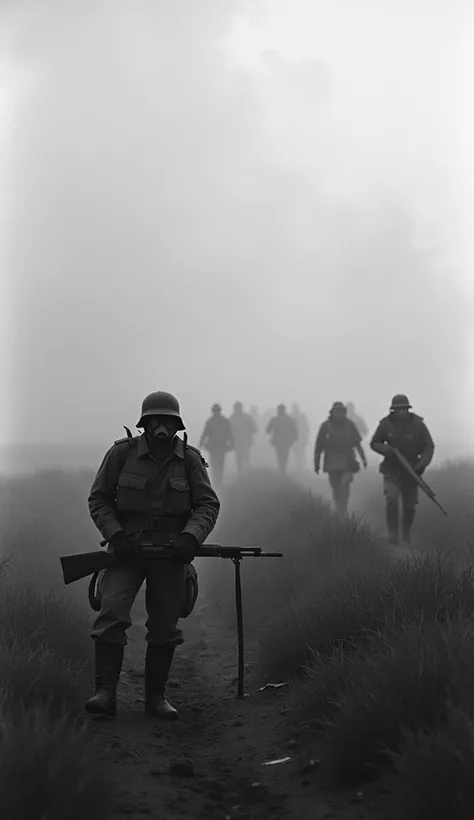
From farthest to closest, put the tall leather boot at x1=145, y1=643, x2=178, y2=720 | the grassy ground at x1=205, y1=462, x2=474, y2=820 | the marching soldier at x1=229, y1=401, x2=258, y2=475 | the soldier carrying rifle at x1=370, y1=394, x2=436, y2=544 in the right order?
1. the marching soldier at x1=229, y1=401, x2=258, y2=475
2. the soldier carrying rifle at x1=370, y1=394, x2=436, y2=544
3. the tall leather boot at x1=145, y1=643, x2=178, y2=720
4. the grassy ground at x1=205, y1=462, x2=474, y2=820

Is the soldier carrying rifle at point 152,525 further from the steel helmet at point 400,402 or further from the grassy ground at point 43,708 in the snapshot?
the steel helmet at point 400,402

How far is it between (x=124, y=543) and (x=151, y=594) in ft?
1.44

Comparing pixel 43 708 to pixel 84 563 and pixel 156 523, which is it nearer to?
pixel 84 563

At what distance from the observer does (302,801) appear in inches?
150

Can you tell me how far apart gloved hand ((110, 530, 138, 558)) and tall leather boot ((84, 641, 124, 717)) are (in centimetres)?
58

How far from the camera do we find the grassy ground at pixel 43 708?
3.02 metres

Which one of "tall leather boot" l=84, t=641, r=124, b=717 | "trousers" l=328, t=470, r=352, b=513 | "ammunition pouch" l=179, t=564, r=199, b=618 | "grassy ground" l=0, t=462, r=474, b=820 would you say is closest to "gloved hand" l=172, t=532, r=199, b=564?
"ammunition pouch" l=179, t=564, r=199, b=618

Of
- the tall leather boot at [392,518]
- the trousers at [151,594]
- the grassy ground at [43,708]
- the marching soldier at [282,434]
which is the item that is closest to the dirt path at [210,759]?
the grassy ground at [43,708]

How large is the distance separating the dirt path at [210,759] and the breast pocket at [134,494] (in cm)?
130

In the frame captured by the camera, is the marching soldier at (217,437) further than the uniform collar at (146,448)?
Yes

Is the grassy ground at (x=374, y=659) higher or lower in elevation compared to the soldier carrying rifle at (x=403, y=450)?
lower

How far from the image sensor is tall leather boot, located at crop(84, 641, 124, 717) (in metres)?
5.07

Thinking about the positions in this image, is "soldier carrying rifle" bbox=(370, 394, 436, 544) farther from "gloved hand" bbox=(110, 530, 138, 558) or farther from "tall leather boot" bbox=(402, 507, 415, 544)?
"gloved hand" bbox=(110, 530, 138, 558)

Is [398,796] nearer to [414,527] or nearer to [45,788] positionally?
[45,788]
